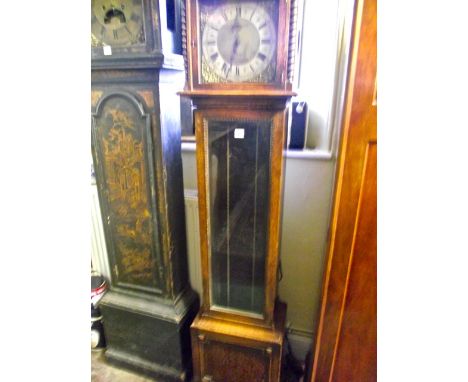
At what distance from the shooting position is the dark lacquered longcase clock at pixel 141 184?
1.00 metres

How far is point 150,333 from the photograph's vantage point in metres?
1.35

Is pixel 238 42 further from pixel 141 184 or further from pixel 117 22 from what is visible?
pixel 141 184

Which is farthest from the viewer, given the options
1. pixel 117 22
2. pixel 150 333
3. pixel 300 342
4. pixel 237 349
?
pixel 300 342

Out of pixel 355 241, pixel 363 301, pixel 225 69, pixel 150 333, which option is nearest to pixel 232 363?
pixel 150 333

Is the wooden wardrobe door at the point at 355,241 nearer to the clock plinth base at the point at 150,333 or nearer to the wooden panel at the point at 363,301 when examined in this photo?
the wooden panel at the point at 363,301

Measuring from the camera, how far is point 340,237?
82 cm

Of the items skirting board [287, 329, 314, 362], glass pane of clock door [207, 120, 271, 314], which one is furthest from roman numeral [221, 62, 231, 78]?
skirting board [287, 329, 314, 362]

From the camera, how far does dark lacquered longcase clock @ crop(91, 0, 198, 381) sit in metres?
1.00

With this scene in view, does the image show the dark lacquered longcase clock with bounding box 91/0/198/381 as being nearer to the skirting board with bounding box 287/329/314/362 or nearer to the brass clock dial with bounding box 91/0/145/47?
the brass clock dial with bounding box 91/0/145/47

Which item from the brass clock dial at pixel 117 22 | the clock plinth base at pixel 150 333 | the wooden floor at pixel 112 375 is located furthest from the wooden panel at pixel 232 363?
the brass clock dial at pixel 117 22

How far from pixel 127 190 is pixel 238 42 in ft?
2.39
